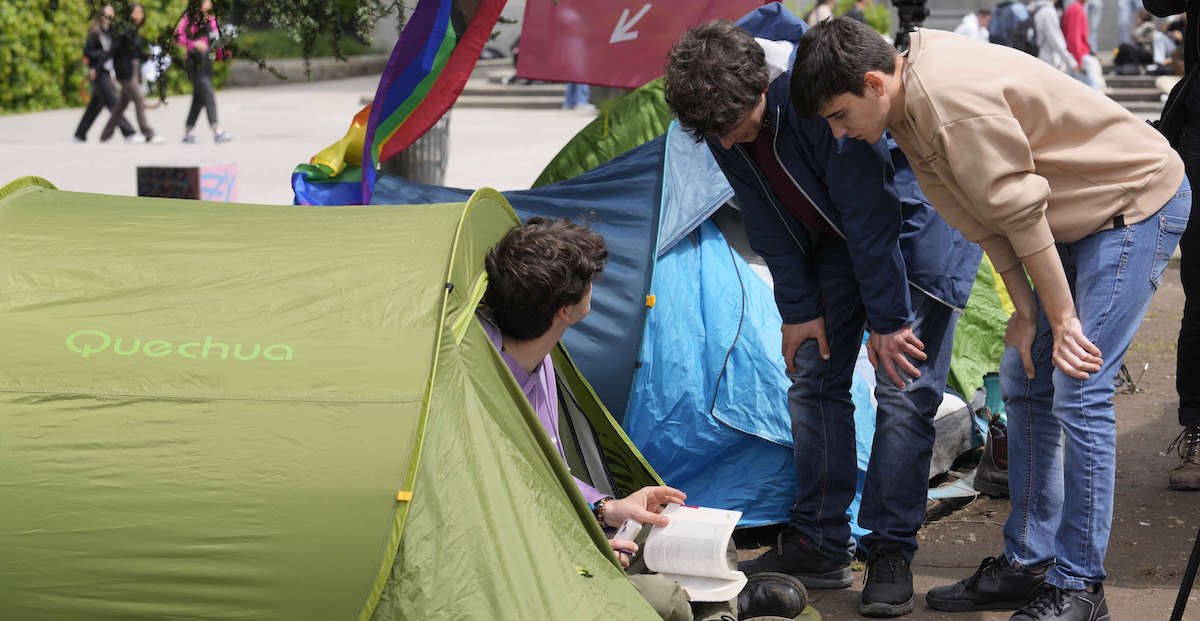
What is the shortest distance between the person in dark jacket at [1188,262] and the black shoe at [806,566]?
4.81 ft

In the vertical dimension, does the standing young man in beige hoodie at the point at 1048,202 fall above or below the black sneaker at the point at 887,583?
above

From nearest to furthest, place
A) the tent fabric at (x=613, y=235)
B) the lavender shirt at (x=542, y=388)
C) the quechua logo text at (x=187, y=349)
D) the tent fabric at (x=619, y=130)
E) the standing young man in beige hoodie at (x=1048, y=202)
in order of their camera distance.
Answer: the quechua logo text at (x=187, y=349), the standing young man in beige hoodie at (x=1048, y=202), the lavender shirt at (x=542, y=388), the tent fabric at (x=613, y=235), the tent fabric at (x=619, y=130)

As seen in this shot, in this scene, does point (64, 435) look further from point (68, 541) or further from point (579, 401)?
point (579, 401)

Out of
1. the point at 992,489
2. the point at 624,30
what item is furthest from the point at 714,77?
the point at 624,30

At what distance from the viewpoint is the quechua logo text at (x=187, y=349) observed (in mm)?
→ 2785

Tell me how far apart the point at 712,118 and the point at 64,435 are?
5.12ft

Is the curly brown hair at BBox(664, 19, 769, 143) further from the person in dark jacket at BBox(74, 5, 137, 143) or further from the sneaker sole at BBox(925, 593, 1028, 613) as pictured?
the person in dark jacket at BBox(74, 5, 137, 143)

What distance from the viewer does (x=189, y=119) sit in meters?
14.9

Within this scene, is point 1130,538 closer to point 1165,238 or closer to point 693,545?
point 1165,238

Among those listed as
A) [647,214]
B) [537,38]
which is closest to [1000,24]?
[537,38]

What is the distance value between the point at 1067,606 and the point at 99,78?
1354 centimetres

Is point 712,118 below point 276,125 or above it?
above

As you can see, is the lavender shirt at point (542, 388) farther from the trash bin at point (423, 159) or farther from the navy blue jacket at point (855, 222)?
the trash bin at point (423, 159)

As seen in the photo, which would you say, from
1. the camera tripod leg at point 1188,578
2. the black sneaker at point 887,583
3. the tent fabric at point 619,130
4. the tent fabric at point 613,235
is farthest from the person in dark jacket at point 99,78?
the camera tripod leg at point 1188,578
